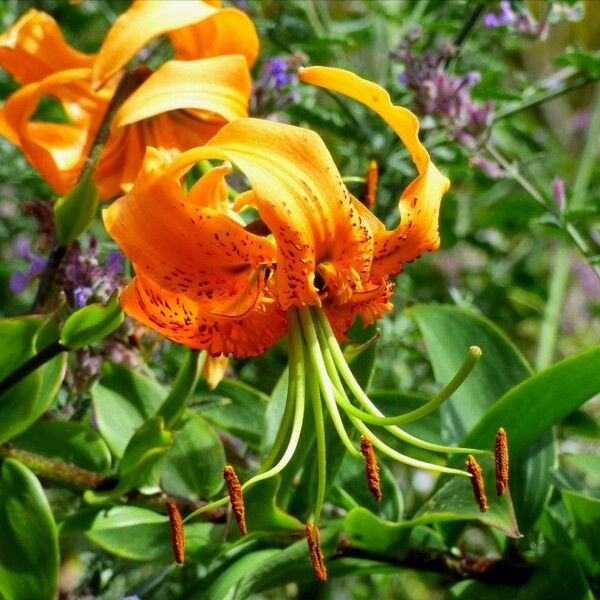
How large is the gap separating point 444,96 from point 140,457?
0.34m

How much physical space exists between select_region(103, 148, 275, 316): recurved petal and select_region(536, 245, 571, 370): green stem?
18.3 inches

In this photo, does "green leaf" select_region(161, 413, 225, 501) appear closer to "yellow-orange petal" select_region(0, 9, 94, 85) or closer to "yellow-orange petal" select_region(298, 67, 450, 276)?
"yellow-orange petal" select_region(298, 67, 450, 276)

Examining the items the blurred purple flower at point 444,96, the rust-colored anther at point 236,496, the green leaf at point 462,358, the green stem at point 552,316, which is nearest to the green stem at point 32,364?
the rust-colored anther at point 236,496

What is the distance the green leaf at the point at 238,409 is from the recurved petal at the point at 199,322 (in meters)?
0.14

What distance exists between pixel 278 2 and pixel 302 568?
561 mm

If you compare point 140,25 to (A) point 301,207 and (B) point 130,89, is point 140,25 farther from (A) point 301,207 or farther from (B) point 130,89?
(A) point 301,207

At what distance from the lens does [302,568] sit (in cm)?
59

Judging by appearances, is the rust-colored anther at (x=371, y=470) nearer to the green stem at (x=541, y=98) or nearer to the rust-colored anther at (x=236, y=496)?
the rust-colored anther at (x=236, y=496)

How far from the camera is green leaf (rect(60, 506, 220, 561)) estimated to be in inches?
24.2

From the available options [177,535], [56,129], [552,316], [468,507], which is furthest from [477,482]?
[552,316]

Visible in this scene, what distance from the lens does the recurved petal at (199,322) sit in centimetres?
53

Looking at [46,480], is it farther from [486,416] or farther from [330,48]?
[330,48]

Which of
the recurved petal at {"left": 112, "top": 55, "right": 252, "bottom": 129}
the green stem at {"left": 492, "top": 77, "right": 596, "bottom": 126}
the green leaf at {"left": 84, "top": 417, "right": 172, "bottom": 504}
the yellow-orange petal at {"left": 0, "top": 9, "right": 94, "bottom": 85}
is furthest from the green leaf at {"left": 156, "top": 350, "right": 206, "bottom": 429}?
the green stem at {"left": 492, "top": 77, "right": 596, "bottom": 126}

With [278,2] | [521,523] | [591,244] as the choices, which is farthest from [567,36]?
[521,523]
